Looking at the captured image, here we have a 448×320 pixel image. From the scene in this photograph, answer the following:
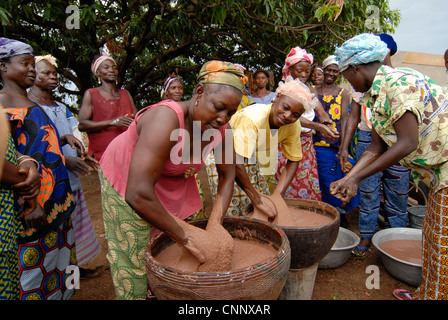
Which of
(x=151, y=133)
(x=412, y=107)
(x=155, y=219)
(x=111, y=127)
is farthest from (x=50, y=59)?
(x=412, y=107)

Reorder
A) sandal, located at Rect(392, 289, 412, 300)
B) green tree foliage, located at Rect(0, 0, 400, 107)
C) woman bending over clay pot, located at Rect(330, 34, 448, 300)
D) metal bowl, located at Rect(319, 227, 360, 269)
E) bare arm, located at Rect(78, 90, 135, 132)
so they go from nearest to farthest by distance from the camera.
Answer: woman bending over clay pot, located at Rect(330, 34, 448, 300) → sandal, located at Rect(392, 289, 412, 300) → metal bowl, located at Rect(319, 227, 360, 269) → bare arm, located at Rect(78, 90, 135, 132) → green tree foliage, located at Rect(0, 0, 400, 107)

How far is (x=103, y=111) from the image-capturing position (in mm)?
3238

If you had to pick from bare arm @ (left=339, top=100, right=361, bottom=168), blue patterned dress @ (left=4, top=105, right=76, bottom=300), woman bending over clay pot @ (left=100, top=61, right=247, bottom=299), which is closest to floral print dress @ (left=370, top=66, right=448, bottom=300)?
woman bending over clay pot @ (left=100, top=61, right=247, bottom=299)

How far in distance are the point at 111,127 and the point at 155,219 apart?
7.27 feet

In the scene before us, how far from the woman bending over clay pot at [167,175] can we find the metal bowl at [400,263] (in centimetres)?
180

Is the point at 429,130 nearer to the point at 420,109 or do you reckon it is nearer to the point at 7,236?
the point at 420,109

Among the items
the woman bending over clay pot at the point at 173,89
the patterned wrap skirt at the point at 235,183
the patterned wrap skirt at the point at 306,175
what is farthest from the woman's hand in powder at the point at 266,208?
the woman bending over clay pot at the point at 173,89

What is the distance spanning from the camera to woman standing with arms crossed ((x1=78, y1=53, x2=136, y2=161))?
3.08m

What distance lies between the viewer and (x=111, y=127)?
3.21 meters

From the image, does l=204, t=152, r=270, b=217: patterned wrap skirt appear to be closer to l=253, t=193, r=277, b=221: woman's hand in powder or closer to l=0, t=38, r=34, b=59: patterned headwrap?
l=253, t=193, r=277, b=221: woman's hand in powder

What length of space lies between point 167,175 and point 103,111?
6.32 feet

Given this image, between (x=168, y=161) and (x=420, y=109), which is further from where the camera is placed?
(x=420, y=109)

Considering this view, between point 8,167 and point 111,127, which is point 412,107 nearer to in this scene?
point 8,167

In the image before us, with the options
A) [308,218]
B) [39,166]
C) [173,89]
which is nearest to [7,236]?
[39,166]
